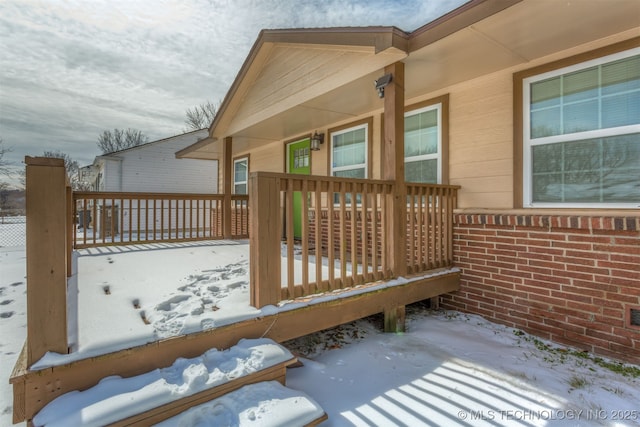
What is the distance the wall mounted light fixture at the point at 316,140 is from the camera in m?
5.84

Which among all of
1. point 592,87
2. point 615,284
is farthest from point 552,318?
point 592,87

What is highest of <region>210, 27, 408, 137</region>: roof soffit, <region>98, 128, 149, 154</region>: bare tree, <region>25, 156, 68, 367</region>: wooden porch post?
<region>98, 128, 149, 154</region>: bare tree

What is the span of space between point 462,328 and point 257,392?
8.36 ft

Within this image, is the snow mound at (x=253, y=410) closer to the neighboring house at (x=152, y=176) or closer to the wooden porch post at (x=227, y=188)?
the wooden porch post at (x=227, y=188)

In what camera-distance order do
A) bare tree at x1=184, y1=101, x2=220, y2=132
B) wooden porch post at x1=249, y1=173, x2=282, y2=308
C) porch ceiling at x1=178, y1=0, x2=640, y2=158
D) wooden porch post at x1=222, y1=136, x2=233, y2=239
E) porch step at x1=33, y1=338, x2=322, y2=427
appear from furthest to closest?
bare tree at x1=184, y1=101, x2=220, y2=132, wooden porch post at x1=222, y1=136, x2=233, y2=239, porch ceiling at x1=178, y1=0, x2=640, y2=158, wooden porch post at x1=249, y1=173, x2=282, y2=308, porch step at x1=33, y1=338, x2=322, y2=427

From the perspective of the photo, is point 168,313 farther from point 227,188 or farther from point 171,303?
point 227,188

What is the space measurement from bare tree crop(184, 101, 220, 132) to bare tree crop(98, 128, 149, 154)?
774 centimetres

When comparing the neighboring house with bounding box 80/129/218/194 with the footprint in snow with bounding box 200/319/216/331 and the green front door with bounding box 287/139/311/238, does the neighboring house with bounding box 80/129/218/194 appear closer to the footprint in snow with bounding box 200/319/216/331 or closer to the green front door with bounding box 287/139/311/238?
the green front door with bounding box 287/139/311/238

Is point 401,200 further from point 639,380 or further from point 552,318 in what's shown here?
point 639,380

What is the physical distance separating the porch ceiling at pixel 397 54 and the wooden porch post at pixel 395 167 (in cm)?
26

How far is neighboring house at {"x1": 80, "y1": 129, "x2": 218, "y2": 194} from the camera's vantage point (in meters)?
12.6

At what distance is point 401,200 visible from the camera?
3.23 meters

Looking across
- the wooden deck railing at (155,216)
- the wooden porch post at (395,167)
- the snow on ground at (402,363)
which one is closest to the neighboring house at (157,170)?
the wooden deck railing at (155,216)

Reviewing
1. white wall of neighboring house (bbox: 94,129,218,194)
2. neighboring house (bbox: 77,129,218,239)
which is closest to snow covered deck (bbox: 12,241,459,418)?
neighboring house (bbox: 77,129,218,239)
